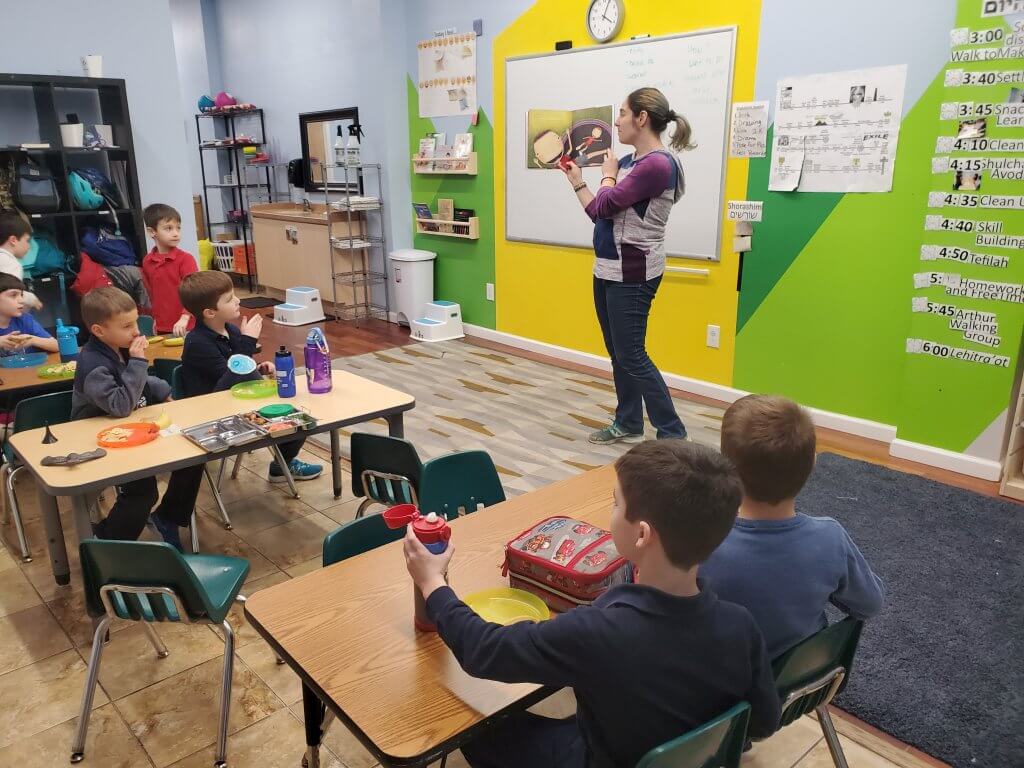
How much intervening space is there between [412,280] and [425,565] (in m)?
5.33

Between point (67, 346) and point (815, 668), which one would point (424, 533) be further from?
point (67, 346)

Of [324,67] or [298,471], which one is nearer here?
[298,471]

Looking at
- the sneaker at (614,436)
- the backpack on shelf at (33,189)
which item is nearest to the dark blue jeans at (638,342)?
the sneaker at (614,436)

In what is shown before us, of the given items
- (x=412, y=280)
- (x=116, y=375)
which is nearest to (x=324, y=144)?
(x=412, y=280)

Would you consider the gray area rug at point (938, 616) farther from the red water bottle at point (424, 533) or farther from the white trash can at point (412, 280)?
the white trash can at point (412, 280)

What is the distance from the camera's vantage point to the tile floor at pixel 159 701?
190 centimetres

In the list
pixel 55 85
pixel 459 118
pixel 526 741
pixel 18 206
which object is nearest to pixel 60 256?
pixel 18 206

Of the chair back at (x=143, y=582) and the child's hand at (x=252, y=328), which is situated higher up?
the child's hand at (x=252, y=328)

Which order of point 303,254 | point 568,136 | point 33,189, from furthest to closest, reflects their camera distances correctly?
1. point 303,254
2. point 568,136
3. point 33,189

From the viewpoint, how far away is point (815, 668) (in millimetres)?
1361

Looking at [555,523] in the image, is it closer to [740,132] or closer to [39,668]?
[39,668]

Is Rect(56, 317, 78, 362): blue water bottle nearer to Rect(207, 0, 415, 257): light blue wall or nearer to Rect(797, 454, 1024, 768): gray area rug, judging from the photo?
Rect(797, 454, 1024, 768): gray area rug

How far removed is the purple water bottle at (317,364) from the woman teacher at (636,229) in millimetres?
1514

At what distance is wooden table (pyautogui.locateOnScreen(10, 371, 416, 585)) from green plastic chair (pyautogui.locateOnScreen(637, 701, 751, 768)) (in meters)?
1.65
